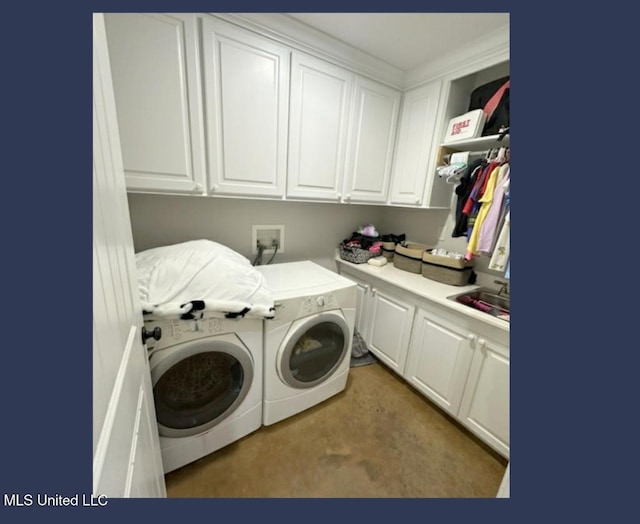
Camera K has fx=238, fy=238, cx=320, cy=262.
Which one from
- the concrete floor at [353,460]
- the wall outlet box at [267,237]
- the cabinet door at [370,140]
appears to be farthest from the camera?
the wall outlet box at [267,237]

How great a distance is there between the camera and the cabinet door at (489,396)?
1.26m

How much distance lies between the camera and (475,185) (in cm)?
151

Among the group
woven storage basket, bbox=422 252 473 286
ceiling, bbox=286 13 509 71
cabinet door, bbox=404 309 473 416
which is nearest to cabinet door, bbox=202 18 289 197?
ceiling, bbox=286 13 509 71

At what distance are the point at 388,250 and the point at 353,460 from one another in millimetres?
1563

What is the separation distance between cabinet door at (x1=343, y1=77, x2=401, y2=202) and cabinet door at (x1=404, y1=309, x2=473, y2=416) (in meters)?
1.03

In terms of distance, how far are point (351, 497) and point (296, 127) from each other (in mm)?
2075

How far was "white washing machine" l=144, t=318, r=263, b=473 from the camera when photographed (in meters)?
1.05

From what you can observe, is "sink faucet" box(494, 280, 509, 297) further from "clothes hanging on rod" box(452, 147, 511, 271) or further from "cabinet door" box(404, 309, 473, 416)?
"cabinet door" box(404, 309, 473, 416)

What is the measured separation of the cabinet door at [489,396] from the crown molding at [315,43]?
1.89 metres

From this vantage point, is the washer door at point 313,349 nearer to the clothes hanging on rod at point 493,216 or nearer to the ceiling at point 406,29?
the clothes hanging on rod at point 493,216

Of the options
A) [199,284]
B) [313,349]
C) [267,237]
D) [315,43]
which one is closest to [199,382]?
[199,284]

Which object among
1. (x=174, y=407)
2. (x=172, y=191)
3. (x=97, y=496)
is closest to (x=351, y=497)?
(x=174, y=407)

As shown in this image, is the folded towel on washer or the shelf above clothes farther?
the shelf above clothes

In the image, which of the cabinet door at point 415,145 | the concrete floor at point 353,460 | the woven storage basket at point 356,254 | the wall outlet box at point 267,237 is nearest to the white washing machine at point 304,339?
the concrete floor at point 353,460
